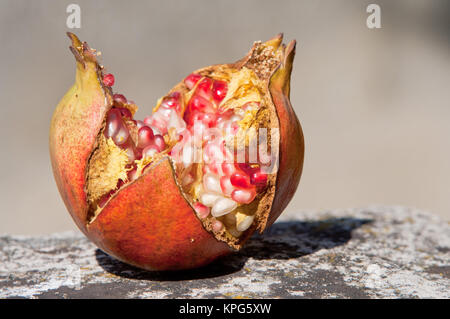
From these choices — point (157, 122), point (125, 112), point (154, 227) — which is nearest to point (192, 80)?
point (157, 122)

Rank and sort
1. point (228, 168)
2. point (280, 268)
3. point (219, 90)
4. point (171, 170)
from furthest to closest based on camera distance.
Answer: point (219, 90) → point (280, 268) → point (228, 168) → point (171, 170)

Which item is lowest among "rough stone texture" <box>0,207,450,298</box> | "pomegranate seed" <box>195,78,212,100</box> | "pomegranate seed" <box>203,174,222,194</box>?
"rough stone texture" <box>0,207,450,298</box>

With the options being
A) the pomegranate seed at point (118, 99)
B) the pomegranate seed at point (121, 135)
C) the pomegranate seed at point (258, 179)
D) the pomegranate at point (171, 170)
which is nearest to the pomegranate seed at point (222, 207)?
the pomegranate at point (171, 170)

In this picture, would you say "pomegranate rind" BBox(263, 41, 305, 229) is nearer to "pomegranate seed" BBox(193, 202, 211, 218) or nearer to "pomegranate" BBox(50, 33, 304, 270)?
"pomegranate" BBox(50, 33, 304, 270)

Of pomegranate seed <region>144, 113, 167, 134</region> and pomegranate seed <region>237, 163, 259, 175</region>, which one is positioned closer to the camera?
pomegranate seed <region>237, 163, 259, 175</region>

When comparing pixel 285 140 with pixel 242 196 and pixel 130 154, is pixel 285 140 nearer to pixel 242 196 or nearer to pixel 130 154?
pixel 242 196

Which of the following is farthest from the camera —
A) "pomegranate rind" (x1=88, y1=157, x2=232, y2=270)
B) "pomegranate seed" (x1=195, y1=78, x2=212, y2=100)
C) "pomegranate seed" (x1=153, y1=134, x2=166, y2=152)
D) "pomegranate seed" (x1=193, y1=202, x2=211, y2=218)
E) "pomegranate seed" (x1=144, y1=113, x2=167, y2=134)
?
"pomegranate seed" (x1=195, y1=78, x2=212, y2=100)

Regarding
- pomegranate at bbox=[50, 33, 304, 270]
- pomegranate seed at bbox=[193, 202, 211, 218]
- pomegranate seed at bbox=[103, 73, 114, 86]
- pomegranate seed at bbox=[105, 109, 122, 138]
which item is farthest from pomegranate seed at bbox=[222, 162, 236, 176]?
pomegranate seed at bbox=[103, 73, 114, 86]

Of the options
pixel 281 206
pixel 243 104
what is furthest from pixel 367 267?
pixel 243 104
